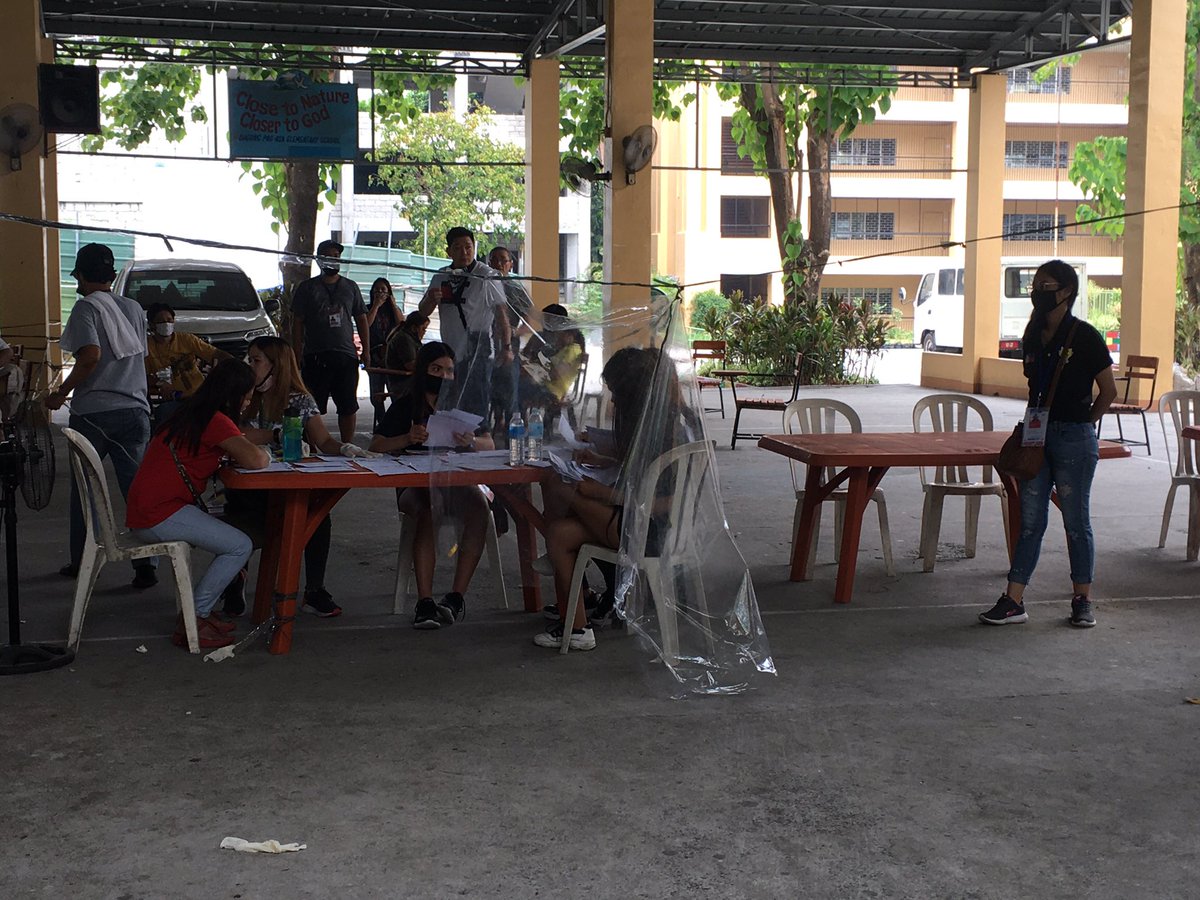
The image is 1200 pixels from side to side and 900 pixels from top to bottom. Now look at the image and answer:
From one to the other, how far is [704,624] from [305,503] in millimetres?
1644

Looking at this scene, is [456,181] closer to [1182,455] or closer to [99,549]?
[1182,455]

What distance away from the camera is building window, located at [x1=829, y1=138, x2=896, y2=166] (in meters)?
42.0

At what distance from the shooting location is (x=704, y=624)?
5.16m

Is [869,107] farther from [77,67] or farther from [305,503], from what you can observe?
[305,503]

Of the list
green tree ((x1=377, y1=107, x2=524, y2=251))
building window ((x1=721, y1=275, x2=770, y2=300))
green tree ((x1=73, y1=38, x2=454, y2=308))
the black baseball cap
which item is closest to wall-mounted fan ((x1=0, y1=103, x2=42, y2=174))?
green tree ((x1=73, y1=38, x2=454, y2=308))

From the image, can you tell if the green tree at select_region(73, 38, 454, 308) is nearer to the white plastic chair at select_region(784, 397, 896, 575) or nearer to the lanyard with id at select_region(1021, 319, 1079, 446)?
the white plastic chair at select_region(784, 397, 896, 575)

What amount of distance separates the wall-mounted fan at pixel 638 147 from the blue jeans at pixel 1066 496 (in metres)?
7.84

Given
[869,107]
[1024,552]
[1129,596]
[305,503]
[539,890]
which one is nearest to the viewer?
[539,890]

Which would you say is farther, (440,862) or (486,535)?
(486,535)

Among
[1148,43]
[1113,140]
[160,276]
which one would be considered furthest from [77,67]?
[1113,140]

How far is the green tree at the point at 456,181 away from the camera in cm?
3391

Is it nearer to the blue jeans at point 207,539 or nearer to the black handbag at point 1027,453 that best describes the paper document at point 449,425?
the blue jeans at point 207,539

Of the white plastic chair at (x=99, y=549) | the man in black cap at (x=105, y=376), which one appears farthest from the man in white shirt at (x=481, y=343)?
the man in black cap at (x=105, y=376)

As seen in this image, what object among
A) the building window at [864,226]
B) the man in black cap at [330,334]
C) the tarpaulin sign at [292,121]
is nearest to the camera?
the man in black cap at [330,334]
